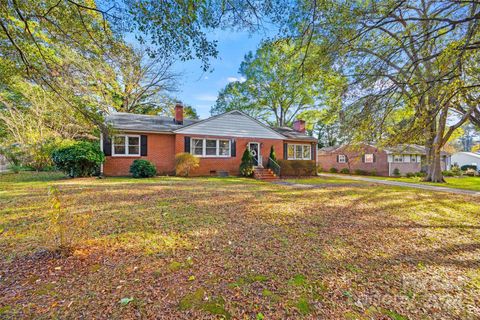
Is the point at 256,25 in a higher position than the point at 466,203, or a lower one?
higher

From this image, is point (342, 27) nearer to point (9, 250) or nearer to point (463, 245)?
point (463, 245)

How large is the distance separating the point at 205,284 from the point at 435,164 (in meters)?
21.0

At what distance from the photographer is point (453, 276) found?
3043 millimetres

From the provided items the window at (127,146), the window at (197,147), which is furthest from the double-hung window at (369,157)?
the window at (127,146)

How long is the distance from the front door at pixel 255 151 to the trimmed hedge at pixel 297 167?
1.63 meters

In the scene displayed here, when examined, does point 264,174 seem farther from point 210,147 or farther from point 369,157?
point 369,157

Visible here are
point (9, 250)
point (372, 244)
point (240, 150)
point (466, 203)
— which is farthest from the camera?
point (240, 150)

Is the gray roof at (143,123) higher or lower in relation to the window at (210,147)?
higher

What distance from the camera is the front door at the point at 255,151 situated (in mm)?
16744

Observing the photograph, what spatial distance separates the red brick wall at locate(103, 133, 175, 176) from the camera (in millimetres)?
13139

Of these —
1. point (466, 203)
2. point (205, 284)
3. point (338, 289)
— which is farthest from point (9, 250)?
point (466, 203)

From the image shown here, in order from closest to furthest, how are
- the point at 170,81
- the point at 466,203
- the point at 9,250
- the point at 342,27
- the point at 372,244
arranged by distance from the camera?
1. the point at 9,250
2. the point at 372,244
3. the point at 342,27
4. the point at 466,203
5. the point at 170,81

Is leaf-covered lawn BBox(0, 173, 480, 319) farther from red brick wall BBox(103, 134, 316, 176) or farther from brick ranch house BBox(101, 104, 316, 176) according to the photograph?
brick ranch house BBox(101, 104, 316, 176)

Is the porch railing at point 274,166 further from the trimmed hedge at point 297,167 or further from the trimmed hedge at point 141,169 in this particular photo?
the trimmed hedge at point 141,169
